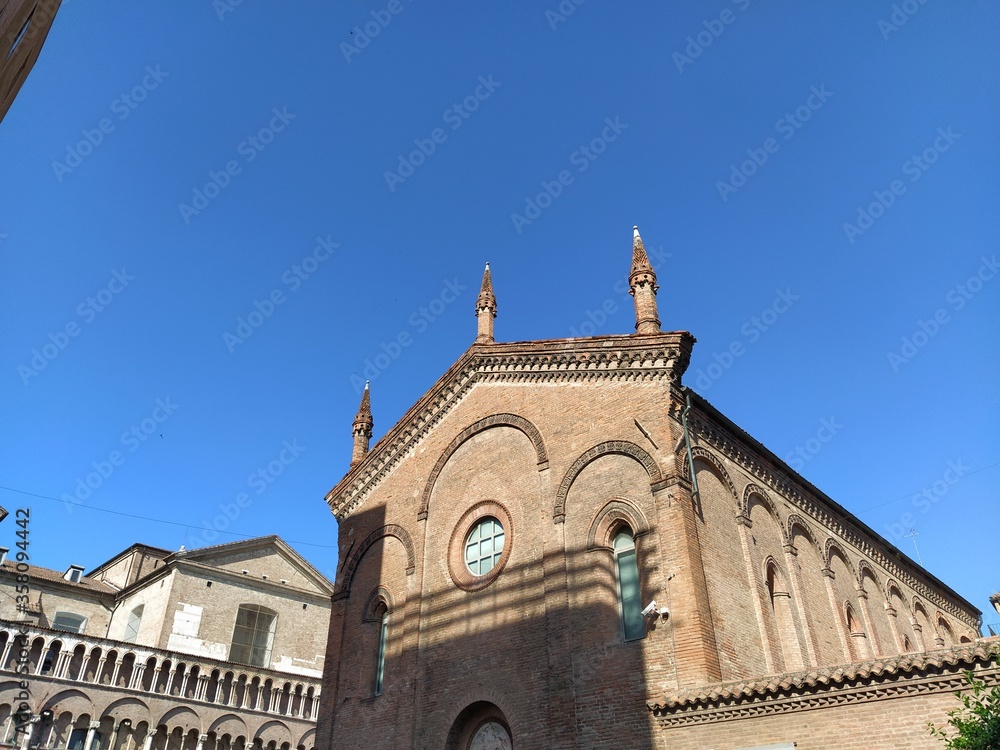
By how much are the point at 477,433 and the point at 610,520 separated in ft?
16.1

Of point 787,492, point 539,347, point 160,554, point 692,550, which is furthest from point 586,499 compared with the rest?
point 160,554

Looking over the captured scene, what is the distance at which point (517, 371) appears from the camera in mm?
17578

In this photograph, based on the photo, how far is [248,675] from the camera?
28969mm

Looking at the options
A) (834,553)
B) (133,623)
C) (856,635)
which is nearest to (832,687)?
(856,635)

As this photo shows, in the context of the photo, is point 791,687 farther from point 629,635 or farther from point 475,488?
point 475,488

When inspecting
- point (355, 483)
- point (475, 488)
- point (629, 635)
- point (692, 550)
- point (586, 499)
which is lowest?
point (629, 635)

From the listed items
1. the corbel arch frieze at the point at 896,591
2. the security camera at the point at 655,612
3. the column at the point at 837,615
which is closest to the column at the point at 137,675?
the security camera at the point at 655,612

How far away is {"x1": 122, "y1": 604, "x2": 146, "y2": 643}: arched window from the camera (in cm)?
3059

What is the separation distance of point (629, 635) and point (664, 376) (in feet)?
16.6

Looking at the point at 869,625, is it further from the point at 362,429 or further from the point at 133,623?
the point at 133,623

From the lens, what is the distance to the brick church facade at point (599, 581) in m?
11.2

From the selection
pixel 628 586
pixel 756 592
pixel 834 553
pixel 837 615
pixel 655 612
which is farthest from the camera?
pixel 834 553

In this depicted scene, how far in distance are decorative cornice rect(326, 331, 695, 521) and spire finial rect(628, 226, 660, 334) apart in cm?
60

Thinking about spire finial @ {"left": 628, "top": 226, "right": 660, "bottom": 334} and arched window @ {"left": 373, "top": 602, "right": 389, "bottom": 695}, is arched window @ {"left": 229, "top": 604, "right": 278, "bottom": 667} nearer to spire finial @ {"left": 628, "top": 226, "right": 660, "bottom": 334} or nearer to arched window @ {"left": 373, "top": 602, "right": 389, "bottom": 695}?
arched window @ {"left": 373, "top": 602, "right": 389, "bottom": 695}
